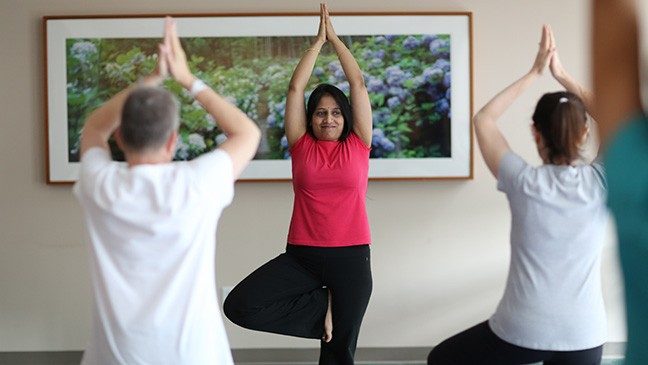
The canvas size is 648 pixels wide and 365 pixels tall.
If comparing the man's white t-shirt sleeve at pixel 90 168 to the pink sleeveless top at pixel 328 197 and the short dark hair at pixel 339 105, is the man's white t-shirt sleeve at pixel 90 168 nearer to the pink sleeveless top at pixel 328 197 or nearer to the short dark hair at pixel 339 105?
the pink sleeveless top at pixel 328 197

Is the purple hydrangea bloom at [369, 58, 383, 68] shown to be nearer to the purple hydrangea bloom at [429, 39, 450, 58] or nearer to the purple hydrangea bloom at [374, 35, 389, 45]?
the purple hydrangea bloom at [374, 35, 389, 45]

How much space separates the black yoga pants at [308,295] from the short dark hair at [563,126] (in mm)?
1421

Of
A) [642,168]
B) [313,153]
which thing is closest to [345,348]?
[313,153]

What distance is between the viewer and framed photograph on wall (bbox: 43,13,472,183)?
5203 mm

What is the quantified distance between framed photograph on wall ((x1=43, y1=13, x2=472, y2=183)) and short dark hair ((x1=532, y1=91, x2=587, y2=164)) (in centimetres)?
224

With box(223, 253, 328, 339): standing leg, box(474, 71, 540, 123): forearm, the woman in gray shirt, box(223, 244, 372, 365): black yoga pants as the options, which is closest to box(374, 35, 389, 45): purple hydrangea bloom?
box(223, 244, 372, 365): black yoga pants

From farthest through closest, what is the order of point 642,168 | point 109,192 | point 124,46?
point 124,46 → point 109,192 → point 642,168

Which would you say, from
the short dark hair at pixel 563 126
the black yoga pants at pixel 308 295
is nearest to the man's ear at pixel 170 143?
the short dark hair at pixel 563 126

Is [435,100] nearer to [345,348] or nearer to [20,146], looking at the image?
[345,348]

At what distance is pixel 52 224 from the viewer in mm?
5320

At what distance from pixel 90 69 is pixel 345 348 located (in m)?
2.17

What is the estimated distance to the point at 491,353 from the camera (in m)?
3.04

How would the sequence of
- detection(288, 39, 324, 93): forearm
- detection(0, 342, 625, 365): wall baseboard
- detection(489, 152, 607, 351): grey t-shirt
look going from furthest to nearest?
detection(0, 342, 625, 365): wall baseboard < detection(288, 39, 324, 93): forearm < detection(489, 152, 607, 351): grey t-shirt

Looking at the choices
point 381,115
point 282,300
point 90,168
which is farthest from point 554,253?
point 381,115
